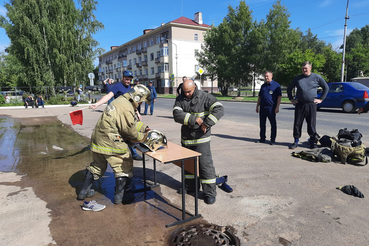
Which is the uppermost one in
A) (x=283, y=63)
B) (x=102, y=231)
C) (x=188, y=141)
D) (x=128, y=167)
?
(x=283, y=63)

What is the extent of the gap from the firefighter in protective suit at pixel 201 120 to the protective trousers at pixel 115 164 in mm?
889

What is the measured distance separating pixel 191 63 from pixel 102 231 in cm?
5129

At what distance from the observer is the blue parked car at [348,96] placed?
12828 millimetres

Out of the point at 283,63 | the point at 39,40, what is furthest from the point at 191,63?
the point at 39,40

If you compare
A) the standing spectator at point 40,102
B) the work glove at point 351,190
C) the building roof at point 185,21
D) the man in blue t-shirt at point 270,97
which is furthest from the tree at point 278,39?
the work glove at point 351,190

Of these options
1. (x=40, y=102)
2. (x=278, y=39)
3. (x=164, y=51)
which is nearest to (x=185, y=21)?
(x=164, y=51)

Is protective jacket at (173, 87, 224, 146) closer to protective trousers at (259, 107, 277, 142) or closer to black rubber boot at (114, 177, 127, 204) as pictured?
black rubber boot at (114, 177, 127, 204)

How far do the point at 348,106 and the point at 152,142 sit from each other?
13.4 m

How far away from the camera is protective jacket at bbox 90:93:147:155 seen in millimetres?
3328

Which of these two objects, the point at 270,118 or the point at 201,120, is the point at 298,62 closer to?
the point at 270,118

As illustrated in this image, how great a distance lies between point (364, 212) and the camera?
3.15m

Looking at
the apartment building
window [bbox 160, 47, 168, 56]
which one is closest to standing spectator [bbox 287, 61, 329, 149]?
the apartment building

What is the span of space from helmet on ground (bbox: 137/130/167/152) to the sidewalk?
35.0 inches

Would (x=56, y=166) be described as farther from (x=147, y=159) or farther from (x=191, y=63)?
(x=191, y=63)
